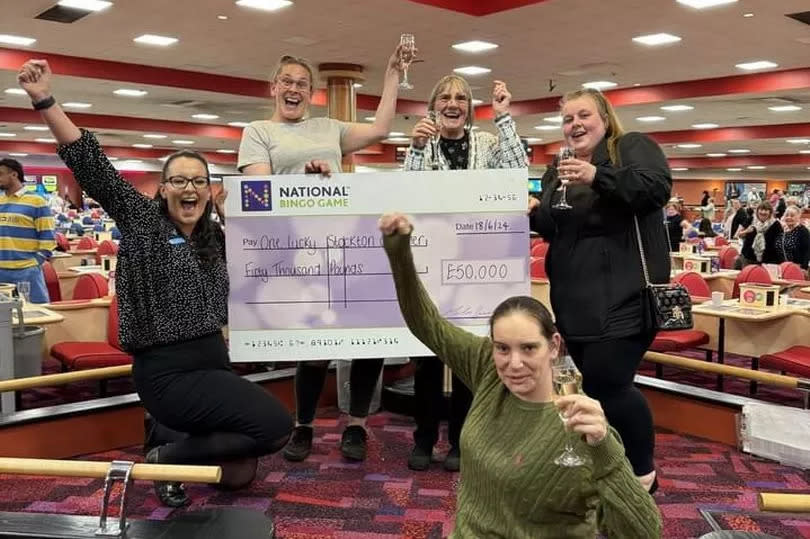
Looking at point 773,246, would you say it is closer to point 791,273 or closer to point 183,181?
point 791,273

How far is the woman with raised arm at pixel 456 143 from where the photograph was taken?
323 cm

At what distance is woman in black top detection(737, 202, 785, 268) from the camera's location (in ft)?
30.5

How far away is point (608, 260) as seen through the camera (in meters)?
2.80

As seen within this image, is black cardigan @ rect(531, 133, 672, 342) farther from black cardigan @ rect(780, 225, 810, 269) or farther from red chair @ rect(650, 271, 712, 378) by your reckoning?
black cardigan @ rect(780, 225, 810, 269)

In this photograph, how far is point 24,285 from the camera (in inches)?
221

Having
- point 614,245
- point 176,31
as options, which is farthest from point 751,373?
point 176,31

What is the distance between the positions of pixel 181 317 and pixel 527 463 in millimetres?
1719

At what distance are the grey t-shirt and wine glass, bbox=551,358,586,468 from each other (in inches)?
76.4

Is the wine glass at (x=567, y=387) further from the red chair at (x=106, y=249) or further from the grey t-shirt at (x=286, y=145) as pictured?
the red chair at (x=106, y=249)

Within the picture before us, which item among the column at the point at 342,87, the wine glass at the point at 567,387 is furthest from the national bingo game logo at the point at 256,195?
the column at the point at 342,87

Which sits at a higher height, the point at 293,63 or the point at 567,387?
the point at 293,63

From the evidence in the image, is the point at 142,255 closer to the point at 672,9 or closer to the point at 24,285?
the point at 24,285

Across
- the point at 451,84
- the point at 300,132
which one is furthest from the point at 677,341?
the point at 300,132

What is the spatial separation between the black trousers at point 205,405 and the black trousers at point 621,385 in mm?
1250
